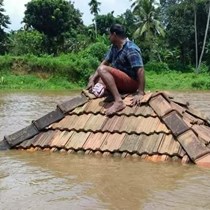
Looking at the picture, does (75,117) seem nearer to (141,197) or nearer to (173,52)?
(141,197)

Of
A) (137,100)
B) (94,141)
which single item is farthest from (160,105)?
(94,141)

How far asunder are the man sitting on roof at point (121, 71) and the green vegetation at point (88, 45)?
2229 cm

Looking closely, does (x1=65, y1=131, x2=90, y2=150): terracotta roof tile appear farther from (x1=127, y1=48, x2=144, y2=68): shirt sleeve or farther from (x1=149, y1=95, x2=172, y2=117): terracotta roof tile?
(x1=127, y1=48, x2=144, y2=68): shirt sleeve

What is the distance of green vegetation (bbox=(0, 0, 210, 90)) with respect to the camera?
30078 millimetres

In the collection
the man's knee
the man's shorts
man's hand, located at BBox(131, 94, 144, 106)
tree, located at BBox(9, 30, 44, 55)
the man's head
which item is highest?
the man's head

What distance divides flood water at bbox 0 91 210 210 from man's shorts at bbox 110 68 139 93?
3.45 ft

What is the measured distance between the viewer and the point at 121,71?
5523 millimetres

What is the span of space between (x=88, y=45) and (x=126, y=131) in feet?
112

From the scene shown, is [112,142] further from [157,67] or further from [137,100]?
[157,67]

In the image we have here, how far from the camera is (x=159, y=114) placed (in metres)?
5.07

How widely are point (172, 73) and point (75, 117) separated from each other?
115ft

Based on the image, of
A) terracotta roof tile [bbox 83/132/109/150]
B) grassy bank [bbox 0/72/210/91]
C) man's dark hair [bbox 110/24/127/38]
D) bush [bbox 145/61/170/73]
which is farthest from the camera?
bush [bbox 145/61/170/73]

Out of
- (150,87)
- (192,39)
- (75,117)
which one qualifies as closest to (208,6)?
(192,39)

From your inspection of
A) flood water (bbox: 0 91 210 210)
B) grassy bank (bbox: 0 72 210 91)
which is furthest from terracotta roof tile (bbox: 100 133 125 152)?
grassy bank (bbox: 0 72 210 91)
